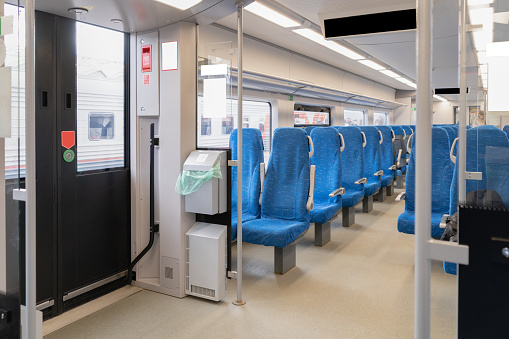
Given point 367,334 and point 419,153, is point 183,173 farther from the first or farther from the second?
point 419,153

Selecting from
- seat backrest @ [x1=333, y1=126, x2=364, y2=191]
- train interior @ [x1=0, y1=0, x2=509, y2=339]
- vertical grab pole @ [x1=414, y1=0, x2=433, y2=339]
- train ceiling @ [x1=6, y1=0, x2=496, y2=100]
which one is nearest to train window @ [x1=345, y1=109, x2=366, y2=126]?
train ceiling @ [x1=6, y1=0, x2=496, y2=100]

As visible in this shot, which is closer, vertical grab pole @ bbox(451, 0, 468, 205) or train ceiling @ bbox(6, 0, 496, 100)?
vertical grab pole @ bbox(451, 0, 468, 205)

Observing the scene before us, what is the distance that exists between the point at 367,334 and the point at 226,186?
163cm

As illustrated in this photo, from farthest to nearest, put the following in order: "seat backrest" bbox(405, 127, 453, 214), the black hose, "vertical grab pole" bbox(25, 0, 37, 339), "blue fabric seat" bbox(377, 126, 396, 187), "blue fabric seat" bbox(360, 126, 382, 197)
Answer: "blue fabric seat" bbox(377, 126, 396, 187)
"blue fabric seat" bbox(360, 126, 382, 197)
"seat backrest" bbox(405, 127, 453, 214)
the black hose
"vertical grab pole" bbox(25, 0, 37, 339)

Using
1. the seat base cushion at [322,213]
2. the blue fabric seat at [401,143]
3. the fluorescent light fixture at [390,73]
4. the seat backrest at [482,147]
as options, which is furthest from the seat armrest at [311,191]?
the fluorescent light fixture at [390,73]

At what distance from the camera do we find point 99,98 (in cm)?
373

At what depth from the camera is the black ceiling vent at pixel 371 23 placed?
14.0 feet

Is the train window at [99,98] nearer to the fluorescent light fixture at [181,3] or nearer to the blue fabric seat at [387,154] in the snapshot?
the fluorescent light fixture at [181,3]

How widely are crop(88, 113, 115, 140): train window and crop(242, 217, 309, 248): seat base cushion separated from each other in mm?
1523

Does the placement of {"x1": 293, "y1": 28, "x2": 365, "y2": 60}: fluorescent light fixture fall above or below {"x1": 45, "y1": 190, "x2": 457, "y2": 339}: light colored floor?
above

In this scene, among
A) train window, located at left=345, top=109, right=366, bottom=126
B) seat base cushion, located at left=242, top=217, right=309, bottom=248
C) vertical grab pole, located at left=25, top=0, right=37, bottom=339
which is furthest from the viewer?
train window, located at left=345, top=109, right=366, bottom=126

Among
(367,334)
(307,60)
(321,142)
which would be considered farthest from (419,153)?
(307,60)

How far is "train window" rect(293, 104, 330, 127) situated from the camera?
8454mm

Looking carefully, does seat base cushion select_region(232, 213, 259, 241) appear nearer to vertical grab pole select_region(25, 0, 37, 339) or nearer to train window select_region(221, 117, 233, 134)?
train window select_region(221, 117, 233, 134)
